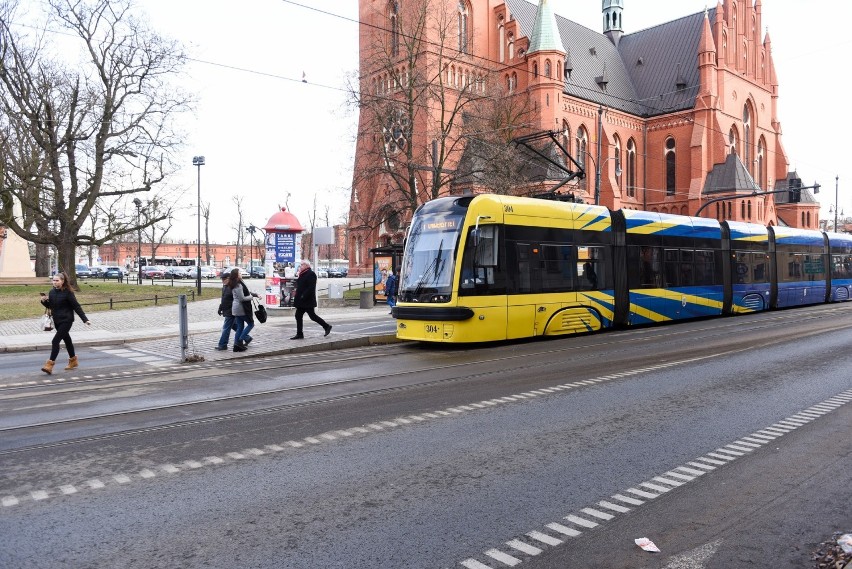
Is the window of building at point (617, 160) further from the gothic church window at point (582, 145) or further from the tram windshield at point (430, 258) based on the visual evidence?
the tram windshield at point (430, 258)

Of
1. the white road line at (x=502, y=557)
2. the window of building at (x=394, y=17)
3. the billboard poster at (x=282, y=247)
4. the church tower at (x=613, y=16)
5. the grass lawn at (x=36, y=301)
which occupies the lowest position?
the white road line at (x=502, y=557)

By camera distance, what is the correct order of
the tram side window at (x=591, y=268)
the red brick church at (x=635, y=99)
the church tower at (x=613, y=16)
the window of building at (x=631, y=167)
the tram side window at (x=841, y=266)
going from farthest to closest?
the church tower at (x=613, y=16)
the window of building at (x=631, y=167)
the red brick church at (x=635, y=99)
the tram side window at (x=841, y=266)
the tram side window at (x=591, y=268)

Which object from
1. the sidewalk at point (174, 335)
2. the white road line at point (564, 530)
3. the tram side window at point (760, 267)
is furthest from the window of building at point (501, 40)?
the white road line at point (564, 530)

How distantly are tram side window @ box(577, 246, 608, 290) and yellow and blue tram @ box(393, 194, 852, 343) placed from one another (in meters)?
0.03

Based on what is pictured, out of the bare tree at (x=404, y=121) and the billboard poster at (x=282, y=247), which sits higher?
the bare tree at (x=404, y=121)

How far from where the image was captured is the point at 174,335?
16875 mm

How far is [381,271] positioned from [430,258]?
14754 mm

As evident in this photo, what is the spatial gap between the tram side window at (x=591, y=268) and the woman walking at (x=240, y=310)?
7.51m

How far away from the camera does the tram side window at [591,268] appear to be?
50.0 feet

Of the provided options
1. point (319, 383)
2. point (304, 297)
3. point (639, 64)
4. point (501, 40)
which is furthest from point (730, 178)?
point (319, 383)

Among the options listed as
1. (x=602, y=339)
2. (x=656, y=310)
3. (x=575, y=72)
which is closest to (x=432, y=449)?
(x=602, y=339)

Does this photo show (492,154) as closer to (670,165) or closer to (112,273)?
(670,165)

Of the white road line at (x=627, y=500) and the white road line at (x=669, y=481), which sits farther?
the white road line at (x=669, y=481)

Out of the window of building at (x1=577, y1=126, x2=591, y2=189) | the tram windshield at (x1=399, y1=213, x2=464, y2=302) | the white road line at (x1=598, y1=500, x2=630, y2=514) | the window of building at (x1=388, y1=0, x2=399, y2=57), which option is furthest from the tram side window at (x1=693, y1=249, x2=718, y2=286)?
the window of building at (x1=577, y1=126, x2=591, y2=189)
